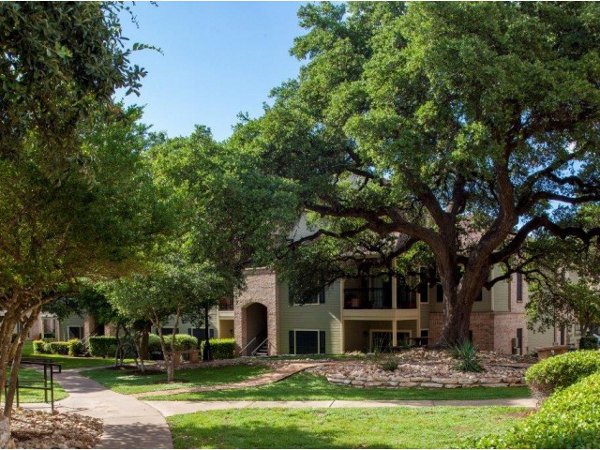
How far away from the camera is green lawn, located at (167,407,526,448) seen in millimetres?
9359

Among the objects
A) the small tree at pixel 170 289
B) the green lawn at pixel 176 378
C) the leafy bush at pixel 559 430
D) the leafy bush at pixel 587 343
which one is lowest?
the leafy bush at pixel 587 343

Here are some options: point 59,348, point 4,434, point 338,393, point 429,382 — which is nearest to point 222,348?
point 59,348

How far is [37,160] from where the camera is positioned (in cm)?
906

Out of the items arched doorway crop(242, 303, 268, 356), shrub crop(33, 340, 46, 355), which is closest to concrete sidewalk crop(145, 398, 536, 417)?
arched doorway crop(242, 303, 268, 356)

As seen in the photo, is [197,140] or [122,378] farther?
[122,378]

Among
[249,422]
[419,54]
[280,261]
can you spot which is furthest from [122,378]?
[419,54]

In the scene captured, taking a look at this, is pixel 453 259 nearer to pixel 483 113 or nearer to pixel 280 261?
pixel 280 261

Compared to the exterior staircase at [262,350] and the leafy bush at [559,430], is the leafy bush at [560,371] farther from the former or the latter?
the exterior staircase at [262,350]

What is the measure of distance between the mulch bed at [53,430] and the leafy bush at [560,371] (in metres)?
7.12

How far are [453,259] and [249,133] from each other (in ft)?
26.0

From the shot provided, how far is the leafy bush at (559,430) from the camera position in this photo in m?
5.21

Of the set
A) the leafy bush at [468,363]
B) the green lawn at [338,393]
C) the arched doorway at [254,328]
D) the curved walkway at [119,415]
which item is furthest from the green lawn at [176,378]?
the arched doorway at [254,328]

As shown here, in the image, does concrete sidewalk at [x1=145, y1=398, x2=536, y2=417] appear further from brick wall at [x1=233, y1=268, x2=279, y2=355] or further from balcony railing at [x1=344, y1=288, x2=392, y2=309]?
brick wall at [x1=233, y1=268, x2=279, y2=355]

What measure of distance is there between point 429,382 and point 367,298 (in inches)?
715
